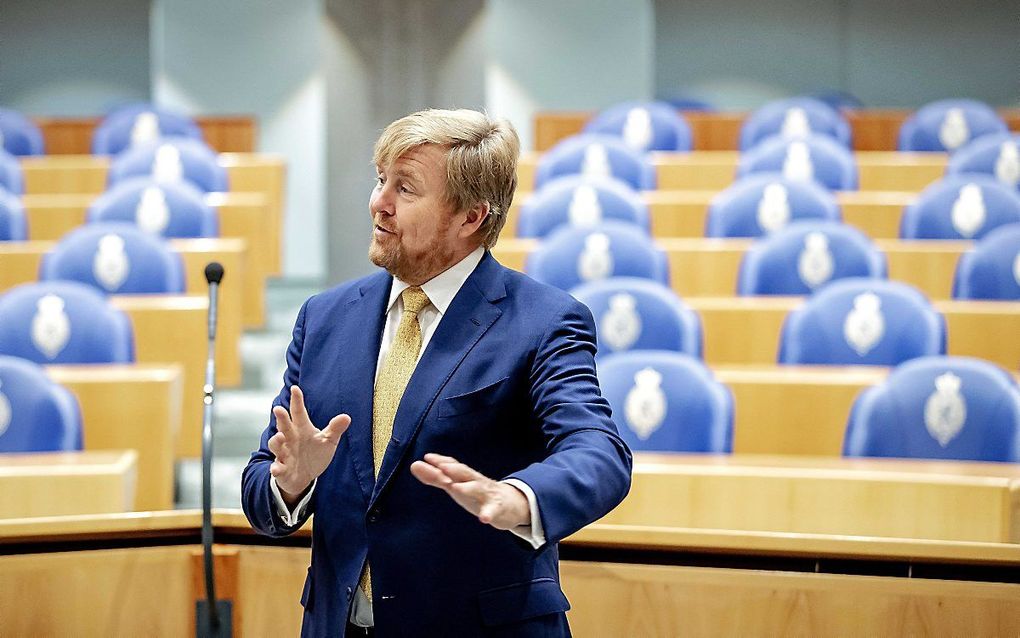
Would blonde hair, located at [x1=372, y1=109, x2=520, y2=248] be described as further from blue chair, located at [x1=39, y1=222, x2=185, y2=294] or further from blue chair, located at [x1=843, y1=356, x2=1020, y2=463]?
blue chair, located at [x1=39, y1=222, x2=185, y2=294]

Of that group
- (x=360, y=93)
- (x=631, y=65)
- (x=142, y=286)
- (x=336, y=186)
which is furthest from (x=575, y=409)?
(x=631, y=65)

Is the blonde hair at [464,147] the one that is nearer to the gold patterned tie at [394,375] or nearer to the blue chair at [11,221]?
the gold patterned tie at [394,375]

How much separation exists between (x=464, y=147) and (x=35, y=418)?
1399 millimetres

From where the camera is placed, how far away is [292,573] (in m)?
1.36

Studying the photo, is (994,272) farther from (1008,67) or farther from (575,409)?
(1008,67)

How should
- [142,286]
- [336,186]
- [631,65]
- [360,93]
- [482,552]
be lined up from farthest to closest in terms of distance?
[631,65]
[336,186]
[360,93]
[142,286]
[482,552]

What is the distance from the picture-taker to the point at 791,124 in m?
5.09

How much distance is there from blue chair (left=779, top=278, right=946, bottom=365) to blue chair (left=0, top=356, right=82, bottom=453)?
146 cm

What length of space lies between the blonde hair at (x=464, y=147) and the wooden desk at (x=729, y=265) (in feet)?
7.37

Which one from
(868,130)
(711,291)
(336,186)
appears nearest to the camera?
(711,291)

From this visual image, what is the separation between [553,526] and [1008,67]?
7.18 m

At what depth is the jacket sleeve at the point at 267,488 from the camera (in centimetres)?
101

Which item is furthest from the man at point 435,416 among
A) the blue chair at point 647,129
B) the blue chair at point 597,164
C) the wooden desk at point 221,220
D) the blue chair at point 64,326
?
the blue chair at point 647,129

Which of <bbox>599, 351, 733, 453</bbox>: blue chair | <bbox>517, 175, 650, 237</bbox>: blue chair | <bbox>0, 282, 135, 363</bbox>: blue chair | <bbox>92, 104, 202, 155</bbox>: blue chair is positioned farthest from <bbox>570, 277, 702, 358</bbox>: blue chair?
<bbox>92, 104, 202, 155</bbox>: blue chair
